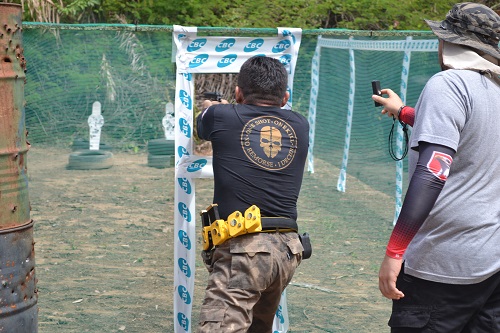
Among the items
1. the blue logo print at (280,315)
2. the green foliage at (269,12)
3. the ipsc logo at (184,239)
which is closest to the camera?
the ipsc logo at (184,239)

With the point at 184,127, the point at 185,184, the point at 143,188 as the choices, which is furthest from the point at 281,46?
the point at 143,188

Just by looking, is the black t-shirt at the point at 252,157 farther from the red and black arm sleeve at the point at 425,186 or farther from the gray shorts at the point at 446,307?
the red and black arm sleeve at the point at 425,186

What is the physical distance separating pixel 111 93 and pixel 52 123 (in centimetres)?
62

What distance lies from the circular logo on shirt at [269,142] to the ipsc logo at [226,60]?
83 centimetres

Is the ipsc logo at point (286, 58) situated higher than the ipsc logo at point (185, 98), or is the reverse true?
the ipsc logo at point (286, 58)

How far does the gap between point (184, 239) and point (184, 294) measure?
13.2 inches

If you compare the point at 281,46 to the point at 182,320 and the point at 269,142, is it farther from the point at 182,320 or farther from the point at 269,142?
the point at 182,320

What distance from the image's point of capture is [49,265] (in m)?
6.72

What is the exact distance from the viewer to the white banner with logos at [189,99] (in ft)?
15.1

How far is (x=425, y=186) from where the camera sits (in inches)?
107

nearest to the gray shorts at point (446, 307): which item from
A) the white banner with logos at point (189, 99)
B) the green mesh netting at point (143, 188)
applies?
the white banner with logos at point (189, 99)

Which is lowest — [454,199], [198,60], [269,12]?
[454,199]

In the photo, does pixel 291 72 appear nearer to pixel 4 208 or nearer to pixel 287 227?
pixel 287 227

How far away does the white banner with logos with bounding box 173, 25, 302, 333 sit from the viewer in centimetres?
460
